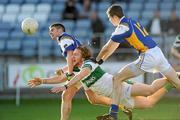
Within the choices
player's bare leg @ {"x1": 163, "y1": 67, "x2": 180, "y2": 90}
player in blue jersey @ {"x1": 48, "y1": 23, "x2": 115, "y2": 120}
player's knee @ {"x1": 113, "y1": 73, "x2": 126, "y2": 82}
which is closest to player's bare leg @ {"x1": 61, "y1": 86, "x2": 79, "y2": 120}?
player in blue jersey @ {"x1": 48, "y1": 23, "x2": 115, "y2": 120}

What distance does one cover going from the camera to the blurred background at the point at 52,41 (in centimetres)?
2056

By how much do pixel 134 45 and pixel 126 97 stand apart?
0.94 m

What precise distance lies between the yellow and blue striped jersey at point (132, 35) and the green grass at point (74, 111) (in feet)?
7.14

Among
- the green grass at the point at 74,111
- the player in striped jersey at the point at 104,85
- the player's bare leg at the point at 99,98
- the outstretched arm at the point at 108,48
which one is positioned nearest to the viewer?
the player in striped jersey at the point at 104,85

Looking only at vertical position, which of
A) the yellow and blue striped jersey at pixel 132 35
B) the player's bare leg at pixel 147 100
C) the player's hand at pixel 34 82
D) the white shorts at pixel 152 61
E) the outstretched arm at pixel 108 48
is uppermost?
the yellow and blue striped jersey at pixel 132 35

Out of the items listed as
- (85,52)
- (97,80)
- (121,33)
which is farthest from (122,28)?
(97,80)

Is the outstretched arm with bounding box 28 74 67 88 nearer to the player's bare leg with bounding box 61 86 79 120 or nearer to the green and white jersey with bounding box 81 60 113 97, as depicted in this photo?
the player's bare leg with bounding box 61 86 79 120

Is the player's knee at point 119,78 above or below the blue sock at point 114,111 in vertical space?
above

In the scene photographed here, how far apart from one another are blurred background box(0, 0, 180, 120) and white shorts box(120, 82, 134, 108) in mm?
7418

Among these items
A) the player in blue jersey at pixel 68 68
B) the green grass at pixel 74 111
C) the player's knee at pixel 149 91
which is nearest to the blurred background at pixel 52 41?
the green grass at pixel 74 111

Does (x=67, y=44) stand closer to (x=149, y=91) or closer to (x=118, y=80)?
(x=118, y=80)

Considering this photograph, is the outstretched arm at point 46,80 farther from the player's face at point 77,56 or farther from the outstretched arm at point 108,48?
the outstretched arm at point 108,48

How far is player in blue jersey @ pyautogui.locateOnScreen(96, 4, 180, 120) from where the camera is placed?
12.3 meters

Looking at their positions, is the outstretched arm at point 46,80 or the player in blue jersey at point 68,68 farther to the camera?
the player in blue jersey at point 68,68
